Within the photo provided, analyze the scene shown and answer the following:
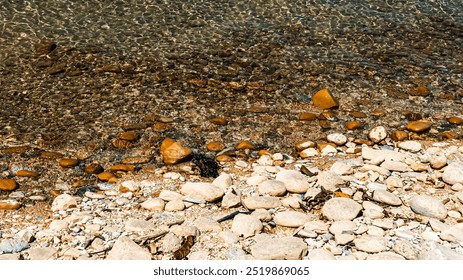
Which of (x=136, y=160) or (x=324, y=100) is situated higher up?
(x=324, y=100)

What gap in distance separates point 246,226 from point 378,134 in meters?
3.24

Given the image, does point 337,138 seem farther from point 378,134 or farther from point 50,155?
point 50,155

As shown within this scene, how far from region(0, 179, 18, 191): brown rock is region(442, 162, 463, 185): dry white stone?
16.9 feet

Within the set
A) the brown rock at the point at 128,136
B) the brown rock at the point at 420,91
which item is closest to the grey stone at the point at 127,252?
the brown rock at the point at 128,136

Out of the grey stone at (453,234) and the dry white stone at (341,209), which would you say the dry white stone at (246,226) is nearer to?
the dry white stone at (341,209)

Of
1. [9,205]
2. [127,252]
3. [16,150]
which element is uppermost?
[127,252]

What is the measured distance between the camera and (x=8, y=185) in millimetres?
6883

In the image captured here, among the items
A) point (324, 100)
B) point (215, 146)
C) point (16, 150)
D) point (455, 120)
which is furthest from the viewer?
point (324, 100)

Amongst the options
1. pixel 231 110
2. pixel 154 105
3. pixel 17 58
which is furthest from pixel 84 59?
pixel 231 110

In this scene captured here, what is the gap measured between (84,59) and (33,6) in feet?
8.93

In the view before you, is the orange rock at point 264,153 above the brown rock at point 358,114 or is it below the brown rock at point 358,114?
below

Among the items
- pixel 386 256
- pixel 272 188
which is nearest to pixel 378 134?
pixel 272 188

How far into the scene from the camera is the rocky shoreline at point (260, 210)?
544 centimetres

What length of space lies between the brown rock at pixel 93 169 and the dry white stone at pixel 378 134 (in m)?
3.80
